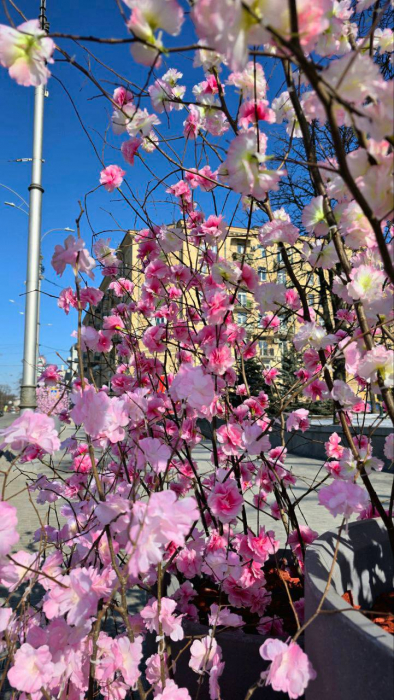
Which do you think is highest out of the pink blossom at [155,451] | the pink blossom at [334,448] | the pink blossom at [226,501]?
the pink blossom at [155,451]

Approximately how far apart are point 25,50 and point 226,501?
54.6 inches

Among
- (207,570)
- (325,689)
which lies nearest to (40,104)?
(207,570)

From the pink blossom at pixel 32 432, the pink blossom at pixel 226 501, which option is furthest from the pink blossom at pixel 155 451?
the pink blossom at pixel 226 501

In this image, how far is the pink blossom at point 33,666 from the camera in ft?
3.61

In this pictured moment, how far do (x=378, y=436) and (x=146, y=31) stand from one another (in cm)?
855

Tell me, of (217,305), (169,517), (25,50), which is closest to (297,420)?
(217,305)

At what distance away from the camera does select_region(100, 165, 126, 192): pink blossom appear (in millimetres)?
1986

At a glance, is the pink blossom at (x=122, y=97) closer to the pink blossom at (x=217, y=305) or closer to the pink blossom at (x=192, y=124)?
the pink blossom at (x=192, y=124)

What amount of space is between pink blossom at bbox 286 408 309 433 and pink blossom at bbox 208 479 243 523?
1.81 ft

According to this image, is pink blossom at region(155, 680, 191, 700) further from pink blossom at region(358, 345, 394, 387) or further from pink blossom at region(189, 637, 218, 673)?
pink blossom at region(358, 345, 394, 387)

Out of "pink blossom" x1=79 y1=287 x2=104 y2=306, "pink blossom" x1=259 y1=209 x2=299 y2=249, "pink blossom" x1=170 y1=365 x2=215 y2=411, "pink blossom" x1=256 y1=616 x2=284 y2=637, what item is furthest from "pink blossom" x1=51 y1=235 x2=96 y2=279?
"pink blossom" x1=256 y1=616 x2=284 y2=637

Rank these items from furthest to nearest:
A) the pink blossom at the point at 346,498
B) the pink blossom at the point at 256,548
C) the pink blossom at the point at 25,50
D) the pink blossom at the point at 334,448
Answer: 1. the pink blossom at the point at 334,448
2. the pink blossom at the point at 256,548
3. the pink blossom at the point at 346,498
4. the pink blossom at the point at 25,50

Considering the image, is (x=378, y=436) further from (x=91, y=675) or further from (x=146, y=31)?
(x=146, y=31)

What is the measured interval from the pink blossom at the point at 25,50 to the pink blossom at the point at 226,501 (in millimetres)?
1308
